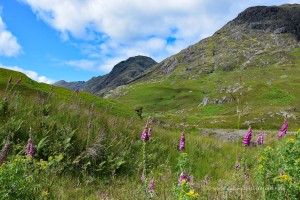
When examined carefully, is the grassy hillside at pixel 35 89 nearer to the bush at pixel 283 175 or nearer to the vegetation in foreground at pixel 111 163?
the vegetation in foreground at pixel 111 163

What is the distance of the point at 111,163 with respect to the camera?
24.0 ft

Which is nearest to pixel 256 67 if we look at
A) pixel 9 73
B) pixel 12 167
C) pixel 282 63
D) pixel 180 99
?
pixel 282 63

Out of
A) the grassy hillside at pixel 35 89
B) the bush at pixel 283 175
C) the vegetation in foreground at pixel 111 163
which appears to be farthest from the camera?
the grassy hillside at pixel 35 89

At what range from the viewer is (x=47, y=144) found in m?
6.85

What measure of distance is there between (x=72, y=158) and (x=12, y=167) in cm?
344

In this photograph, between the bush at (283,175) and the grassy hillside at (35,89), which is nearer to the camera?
the bush at (283,175)

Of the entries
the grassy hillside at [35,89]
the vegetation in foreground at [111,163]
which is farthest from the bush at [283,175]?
the grassy hillside at [35,89]

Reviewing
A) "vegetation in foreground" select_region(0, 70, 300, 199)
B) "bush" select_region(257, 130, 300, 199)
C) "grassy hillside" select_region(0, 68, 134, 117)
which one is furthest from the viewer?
"grassy hillside" select_region(0, 68, 134, 117)

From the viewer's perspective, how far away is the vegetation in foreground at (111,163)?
379cm

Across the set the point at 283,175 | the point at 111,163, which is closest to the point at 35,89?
the point at 111,163

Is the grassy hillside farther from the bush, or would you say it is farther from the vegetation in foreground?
the bush

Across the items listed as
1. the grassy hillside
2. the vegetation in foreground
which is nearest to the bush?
the vegetation in foreground

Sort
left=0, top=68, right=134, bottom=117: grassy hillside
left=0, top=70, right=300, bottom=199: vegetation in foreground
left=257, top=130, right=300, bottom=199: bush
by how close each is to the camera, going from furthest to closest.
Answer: left=0, top=68, right=134, bottom=117: grassy hillside → left=0, top=70, right=300, bottom=199: vegetation in foreground → left=257, top=130, right=300, bottom=199: bush

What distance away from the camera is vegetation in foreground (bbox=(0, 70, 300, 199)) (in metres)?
3.79
